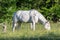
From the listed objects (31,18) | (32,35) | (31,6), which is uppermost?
(31,6)

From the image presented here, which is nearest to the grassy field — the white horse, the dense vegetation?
the white horse

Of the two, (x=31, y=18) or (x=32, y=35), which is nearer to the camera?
(x=32, y=35)

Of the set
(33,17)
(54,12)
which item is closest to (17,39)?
(33,17)

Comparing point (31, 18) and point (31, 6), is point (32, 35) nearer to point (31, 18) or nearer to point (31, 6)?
point (31, 18)

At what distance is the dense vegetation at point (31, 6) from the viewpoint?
23281mm

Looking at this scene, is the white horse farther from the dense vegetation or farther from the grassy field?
the dense vegetation

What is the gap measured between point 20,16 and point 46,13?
23.6ft

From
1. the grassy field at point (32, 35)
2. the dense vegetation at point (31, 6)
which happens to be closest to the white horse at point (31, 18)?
the grassy field at point (32, 35)

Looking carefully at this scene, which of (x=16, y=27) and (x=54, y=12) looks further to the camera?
(x=54, y=12)

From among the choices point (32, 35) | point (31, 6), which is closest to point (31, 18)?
point (32, 35)

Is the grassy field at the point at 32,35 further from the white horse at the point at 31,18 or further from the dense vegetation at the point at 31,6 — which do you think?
the dense vegetation at the point at 31,6

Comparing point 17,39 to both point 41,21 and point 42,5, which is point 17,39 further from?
point 42,5

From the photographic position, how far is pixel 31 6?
2417 cm

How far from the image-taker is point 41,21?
1623 cm
